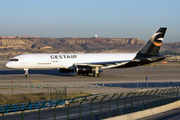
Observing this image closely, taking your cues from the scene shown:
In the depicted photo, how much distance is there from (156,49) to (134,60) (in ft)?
16.5

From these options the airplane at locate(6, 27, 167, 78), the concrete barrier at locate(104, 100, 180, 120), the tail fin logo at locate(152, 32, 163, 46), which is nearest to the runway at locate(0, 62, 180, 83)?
the airplane at locate(6, 27, 167, 78)

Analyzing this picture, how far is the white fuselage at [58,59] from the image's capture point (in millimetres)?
50219

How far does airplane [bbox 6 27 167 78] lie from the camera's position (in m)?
50.3

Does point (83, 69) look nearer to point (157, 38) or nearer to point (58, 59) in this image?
point (58, 59)

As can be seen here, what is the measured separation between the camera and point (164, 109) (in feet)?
79.7

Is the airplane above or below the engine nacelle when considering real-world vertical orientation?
above

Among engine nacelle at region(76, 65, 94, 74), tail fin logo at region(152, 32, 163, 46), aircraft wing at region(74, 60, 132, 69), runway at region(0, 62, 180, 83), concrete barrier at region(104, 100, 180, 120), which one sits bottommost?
runway at region(0, 62, 180, 83)

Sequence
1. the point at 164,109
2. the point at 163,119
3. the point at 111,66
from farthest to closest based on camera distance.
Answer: the point at 111,66 < the point at 164,109 < the point at 163,119

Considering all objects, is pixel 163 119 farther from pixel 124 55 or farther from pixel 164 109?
pixel 124 55

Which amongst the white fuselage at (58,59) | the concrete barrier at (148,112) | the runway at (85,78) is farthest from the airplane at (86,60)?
the concrete barrier at (148,112)

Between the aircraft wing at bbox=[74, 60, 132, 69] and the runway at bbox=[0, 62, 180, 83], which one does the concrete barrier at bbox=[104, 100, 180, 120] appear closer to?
the runway at bbox=[0, 62, 180, 83]

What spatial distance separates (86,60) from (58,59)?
544cm

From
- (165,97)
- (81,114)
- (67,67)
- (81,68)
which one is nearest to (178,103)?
(165,97)

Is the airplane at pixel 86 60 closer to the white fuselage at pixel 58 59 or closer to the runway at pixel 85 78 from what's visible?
the white fuselage at pixel 58 59
